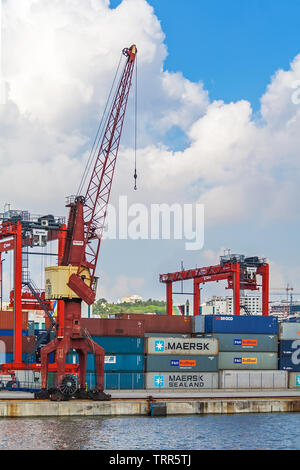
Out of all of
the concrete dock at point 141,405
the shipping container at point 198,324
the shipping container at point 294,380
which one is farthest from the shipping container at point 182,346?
the concrete dock at point 141,405

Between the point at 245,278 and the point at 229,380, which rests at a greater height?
the point at 245,278

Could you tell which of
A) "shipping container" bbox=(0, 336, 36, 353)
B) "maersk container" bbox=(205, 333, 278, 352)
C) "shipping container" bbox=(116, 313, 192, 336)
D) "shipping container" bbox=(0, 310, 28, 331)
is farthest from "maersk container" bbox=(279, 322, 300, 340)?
"shipping container" bbox=(0, 310, 28, 331)

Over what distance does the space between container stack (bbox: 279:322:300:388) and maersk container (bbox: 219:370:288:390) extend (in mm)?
861

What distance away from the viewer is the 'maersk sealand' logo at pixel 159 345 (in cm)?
7962

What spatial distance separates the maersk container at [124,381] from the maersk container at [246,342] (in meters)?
9.73

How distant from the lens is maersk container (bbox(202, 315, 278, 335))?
84062 mm

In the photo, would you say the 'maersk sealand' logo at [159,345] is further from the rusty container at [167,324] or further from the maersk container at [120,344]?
the rusty container at [167,324]

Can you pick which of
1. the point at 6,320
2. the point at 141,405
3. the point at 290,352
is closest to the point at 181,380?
the point at 290,352

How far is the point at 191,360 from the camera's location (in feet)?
266

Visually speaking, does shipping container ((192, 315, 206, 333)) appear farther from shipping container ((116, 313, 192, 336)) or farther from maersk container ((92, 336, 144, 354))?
maersk container ((92, 336, 144, 354))
